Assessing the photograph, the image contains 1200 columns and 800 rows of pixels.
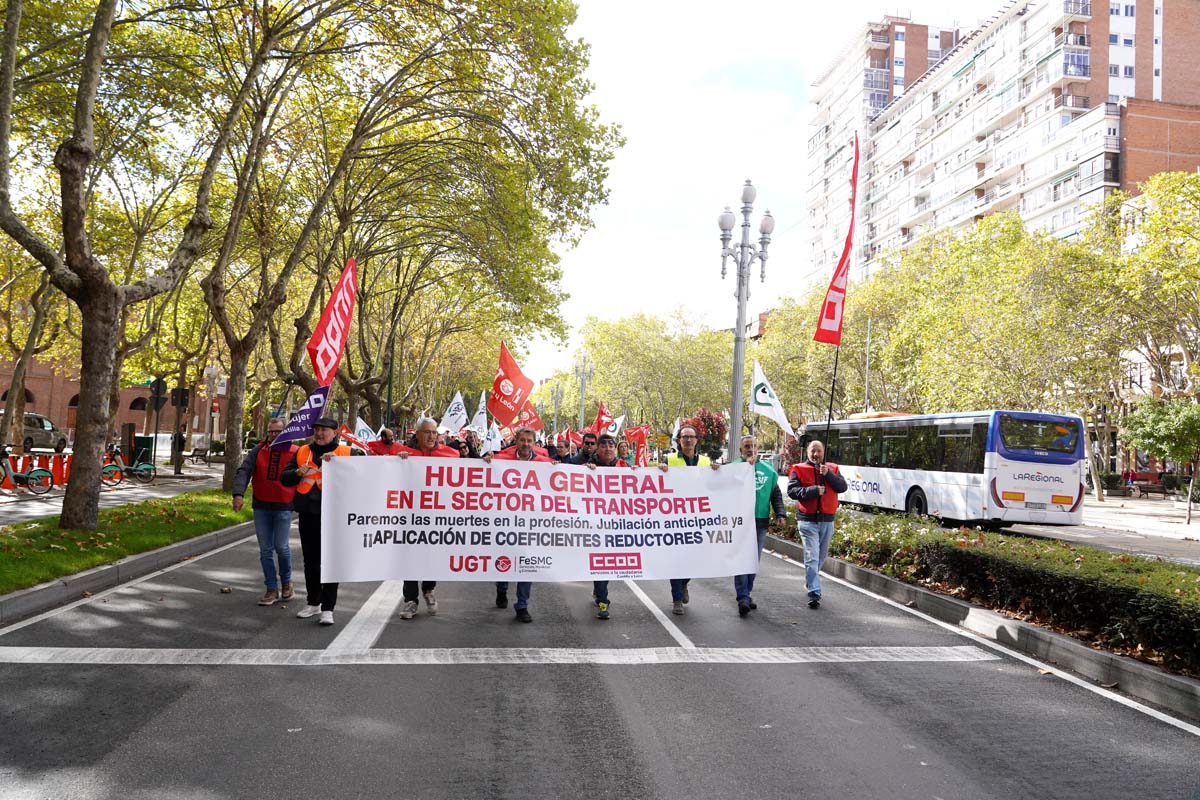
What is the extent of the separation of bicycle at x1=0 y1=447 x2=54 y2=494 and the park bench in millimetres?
41416

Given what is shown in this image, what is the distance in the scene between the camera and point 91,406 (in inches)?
463

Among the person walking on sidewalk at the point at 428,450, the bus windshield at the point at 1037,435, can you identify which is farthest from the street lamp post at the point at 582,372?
the person walking on sidewalk at the point at 428,450

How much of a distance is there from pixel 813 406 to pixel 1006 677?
183ft

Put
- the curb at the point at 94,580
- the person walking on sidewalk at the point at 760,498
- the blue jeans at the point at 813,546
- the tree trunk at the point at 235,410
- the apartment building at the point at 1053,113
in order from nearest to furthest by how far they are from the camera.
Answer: the curb at the point at 94,580 → the person walking on sidewalk at the point at 760,498 → the blue jeans at the point at 813,546 → the tree trunk at the point at 235,410 → the apartment building at the point at 1053,113

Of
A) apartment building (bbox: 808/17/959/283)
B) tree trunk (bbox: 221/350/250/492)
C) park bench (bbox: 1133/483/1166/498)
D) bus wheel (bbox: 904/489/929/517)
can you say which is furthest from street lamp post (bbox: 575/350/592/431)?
tree trunk (bbox: 221/350/250/492)

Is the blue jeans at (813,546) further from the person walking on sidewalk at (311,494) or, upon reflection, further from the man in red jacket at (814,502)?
the person walking on sidewalk at (311,494)

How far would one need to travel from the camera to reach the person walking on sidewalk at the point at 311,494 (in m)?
7.89

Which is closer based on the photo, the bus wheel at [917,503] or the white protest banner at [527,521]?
the white protest banner at [527,521]

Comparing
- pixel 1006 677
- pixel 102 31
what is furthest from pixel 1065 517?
pixel 102 31

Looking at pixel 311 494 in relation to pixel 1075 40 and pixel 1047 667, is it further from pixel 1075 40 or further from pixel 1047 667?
pixel 1075 40

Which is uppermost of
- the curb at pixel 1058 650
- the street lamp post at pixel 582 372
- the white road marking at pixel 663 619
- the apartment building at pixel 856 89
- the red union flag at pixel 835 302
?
the apartment building at pixel 856 89

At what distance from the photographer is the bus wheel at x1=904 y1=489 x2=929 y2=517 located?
851 inches

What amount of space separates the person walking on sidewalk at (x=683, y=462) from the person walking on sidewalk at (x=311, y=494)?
3.18 metres

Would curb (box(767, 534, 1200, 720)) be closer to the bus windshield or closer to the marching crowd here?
the marching crowd
